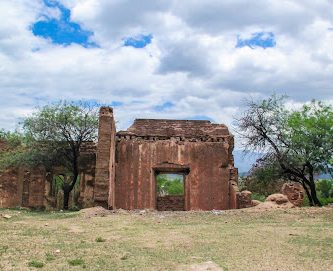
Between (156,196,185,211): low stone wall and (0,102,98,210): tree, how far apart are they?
7145 millimetres

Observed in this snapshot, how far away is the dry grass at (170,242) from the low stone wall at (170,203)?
13939mm

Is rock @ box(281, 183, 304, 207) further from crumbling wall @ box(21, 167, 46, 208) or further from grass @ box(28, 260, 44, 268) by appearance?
grass @ box(28, 260, 44, 268)

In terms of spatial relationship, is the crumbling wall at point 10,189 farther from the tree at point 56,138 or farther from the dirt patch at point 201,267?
the dirt patch at point 201,267

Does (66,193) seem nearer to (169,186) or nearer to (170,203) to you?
(170,203)

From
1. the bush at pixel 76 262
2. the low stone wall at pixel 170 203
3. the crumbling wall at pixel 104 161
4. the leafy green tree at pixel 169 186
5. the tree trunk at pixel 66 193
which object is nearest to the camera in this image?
the bush at pixel 76 262

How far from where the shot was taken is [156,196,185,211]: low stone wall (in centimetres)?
2961

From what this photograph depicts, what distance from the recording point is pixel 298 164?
74.0ft

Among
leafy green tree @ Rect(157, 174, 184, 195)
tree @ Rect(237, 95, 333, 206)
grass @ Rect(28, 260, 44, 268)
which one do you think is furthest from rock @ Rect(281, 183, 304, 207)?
leafy green tree @ Rect(157, 174, 184, 195)

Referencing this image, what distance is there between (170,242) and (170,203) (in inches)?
766

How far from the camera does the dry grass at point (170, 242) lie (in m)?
8.38

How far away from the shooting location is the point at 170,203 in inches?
1177

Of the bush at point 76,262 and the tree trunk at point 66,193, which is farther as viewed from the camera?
the tree trunk at point 66,193

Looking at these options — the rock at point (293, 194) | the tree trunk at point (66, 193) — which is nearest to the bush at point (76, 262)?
the rock at point (293, 194)

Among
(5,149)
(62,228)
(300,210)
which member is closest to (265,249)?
(62,228)
